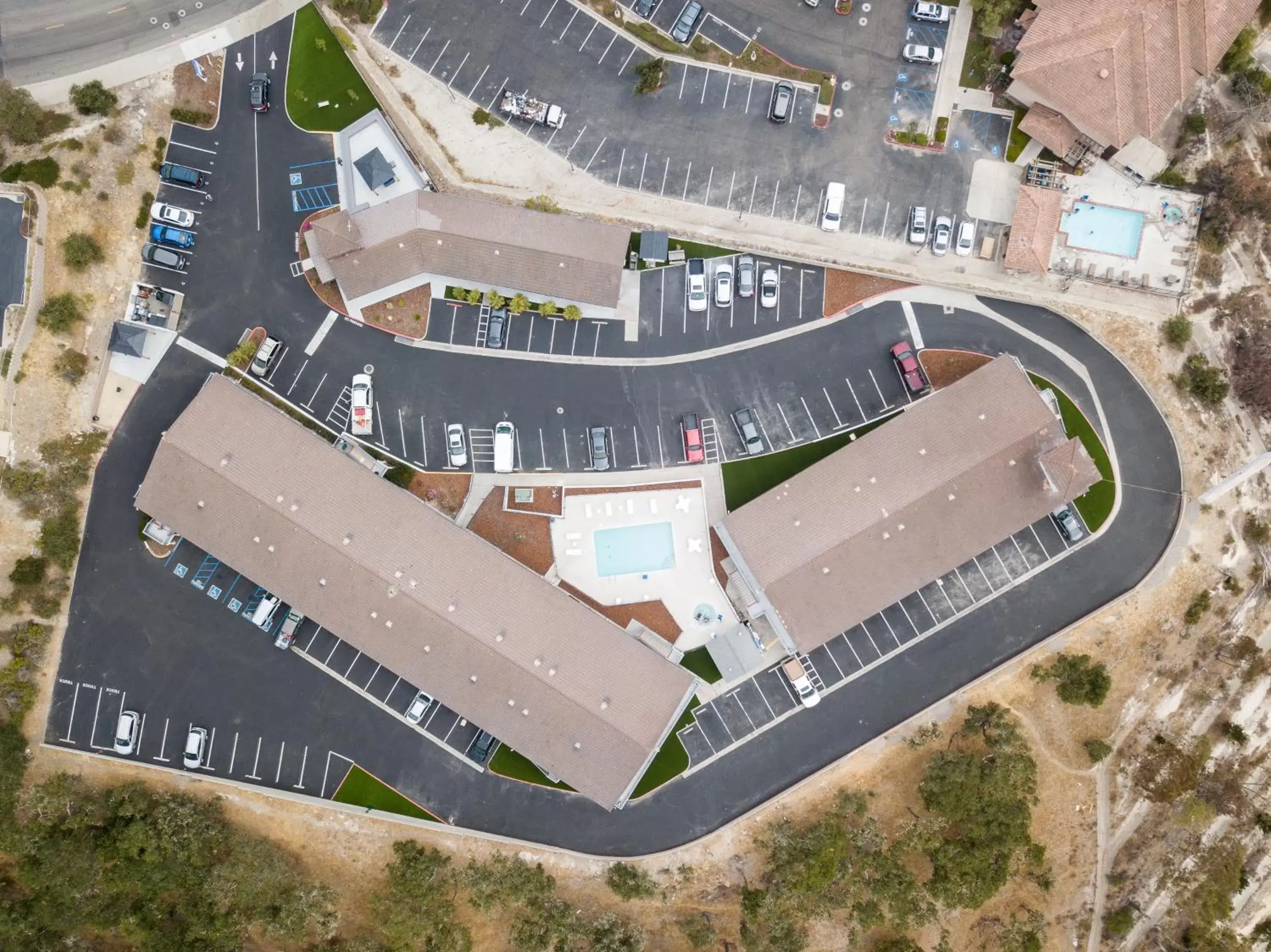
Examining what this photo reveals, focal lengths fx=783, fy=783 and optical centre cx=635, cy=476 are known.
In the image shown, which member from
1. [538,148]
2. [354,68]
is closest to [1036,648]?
[538,148]

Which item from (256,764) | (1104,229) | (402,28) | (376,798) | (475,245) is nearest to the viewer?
(475,245)

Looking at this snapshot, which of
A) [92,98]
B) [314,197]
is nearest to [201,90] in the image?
[92,98]

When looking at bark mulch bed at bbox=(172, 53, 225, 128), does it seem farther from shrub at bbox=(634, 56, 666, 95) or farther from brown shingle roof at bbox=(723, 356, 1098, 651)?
brown shingle roof at bbox=(723, 356, 1098, 651)

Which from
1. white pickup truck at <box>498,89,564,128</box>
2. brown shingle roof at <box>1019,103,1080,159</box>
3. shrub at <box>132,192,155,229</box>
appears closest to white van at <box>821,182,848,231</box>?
brown shingle roof at <box>1019,103,1080,159</box>

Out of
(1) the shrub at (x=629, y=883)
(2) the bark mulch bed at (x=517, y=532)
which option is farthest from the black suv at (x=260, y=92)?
(1) the shrub at (x=629, y=883)

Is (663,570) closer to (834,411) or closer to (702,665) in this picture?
(702,665)

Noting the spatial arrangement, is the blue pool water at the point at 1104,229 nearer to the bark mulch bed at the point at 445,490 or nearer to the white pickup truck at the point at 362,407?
the bark mulch bed at the point at 445,490
